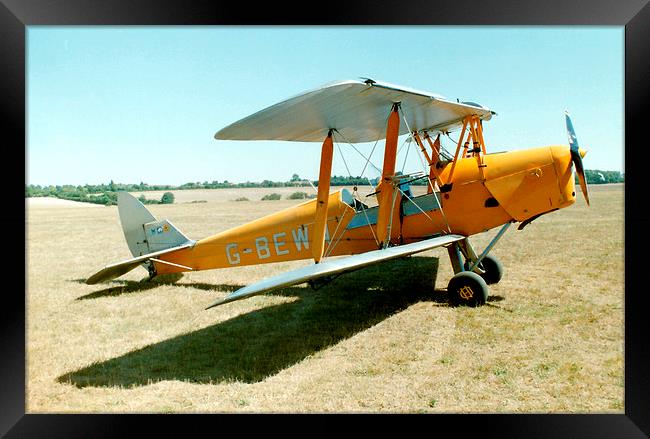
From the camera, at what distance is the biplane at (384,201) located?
4602 mm

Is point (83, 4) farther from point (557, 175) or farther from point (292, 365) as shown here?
point (557, 175)

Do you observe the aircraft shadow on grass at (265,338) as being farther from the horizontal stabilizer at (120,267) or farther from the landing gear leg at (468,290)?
the horizontal stabilizer at (120,267)

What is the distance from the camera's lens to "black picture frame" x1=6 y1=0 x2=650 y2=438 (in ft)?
11.7

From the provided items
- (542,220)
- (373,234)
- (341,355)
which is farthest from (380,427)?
(542,220)

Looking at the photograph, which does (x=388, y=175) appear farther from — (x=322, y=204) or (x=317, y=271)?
(x=317, y=271)

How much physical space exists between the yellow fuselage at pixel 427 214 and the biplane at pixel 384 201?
1 centimetres

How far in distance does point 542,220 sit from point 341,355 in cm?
1067

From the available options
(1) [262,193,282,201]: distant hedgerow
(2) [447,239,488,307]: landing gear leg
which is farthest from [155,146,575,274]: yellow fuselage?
(1) [262,193,282,201]: distant hedgerow

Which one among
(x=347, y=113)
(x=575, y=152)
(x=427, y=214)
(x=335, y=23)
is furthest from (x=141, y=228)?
(x=575, y=152)

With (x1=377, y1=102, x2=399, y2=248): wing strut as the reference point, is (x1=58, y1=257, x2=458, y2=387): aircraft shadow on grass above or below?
below

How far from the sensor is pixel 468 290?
5234 millimetres

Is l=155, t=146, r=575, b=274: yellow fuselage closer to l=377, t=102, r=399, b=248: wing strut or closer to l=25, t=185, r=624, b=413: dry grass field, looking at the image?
l=377, t=102, r=399, b=248: wing strut

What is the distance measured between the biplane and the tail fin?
0.02 metres

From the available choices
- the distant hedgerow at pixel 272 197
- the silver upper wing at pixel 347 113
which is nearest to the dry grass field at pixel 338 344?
the silver upper wing at pixel 347 113
